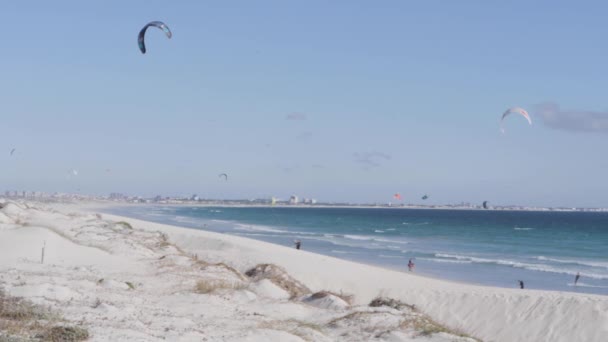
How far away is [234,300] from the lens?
14.2 metres

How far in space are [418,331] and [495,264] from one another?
106ft

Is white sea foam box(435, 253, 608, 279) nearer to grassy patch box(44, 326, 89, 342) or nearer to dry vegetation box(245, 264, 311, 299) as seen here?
dry vegetation box(245, 264, 311, 299)

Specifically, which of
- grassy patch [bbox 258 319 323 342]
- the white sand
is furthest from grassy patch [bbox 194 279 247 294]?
grassy patch [bbox 258 319 323 342]

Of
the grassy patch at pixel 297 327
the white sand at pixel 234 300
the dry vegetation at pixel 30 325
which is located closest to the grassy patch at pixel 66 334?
the dry vegetation at pixel 30 325

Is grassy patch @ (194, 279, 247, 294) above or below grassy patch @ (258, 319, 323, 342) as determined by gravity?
above

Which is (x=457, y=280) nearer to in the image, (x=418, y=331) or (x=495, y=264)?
(x=495, y=264)

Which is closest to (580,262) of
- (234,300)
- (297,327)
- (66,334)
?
(234,300)

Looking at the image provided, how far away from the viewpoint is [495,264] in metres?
42.1

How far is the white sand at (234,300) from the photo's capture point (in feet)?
36.6

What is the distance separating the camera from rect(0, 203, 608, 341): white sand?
36.6 feet

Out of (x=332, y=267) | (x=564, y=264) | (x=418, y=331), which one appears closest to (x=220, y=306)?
(x=418, y=331)

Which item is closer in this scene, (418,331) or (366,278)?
(418,331)

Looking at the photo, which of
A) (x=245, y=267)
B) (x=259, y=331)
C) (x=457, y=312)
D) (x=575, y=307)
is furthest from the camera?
(x=245, y=267)

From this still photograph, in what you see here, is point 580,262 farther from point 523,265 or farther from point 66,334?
point 66,334
